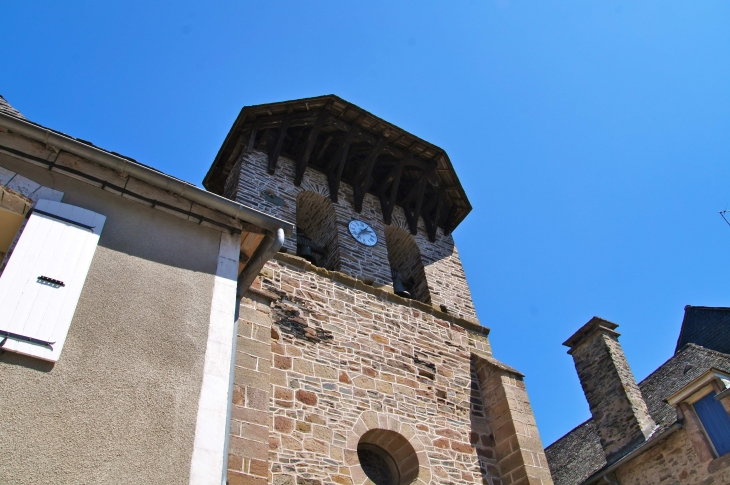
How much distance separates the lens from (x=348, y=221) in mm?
9227

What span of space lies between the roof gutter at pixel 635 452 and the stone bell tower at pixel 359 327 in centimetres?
226

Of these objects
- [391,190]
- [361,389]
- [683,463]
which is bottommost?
[683,463]

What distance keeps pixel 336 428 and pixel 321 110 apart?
5.88 m

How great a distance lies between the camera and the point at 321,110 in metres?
10.0

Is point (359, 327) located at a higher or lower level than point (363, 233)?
lower

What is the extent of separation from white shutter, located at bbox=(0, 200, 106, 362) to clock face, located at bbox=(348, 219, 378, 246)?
5.13 metres

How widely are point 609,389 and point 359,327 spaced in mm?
4893

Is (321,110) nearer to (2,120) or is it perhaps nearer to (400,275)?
(400,275)

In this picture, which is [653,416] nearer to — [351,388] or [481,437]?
[481,437]

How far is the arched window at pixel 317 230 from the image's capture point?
8391 millimetres

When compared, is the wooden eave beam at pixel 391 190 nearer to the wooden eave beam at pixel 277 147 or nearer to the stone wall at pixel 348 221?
the stone wall at pixel 348 221

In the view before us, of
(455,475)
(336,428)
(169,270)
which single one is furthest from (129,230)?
(455,475)

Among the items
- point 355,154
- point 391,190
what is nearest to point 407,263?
point 391,190

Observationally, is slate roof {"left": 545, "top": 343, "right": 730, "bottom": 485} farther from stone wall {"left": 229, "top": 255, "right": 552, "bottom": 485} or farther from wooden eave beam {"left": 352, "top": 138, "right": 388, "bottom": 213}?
wooden eave beam {"left": 352, "top": 138, "right": 388, "bottom": 213}
